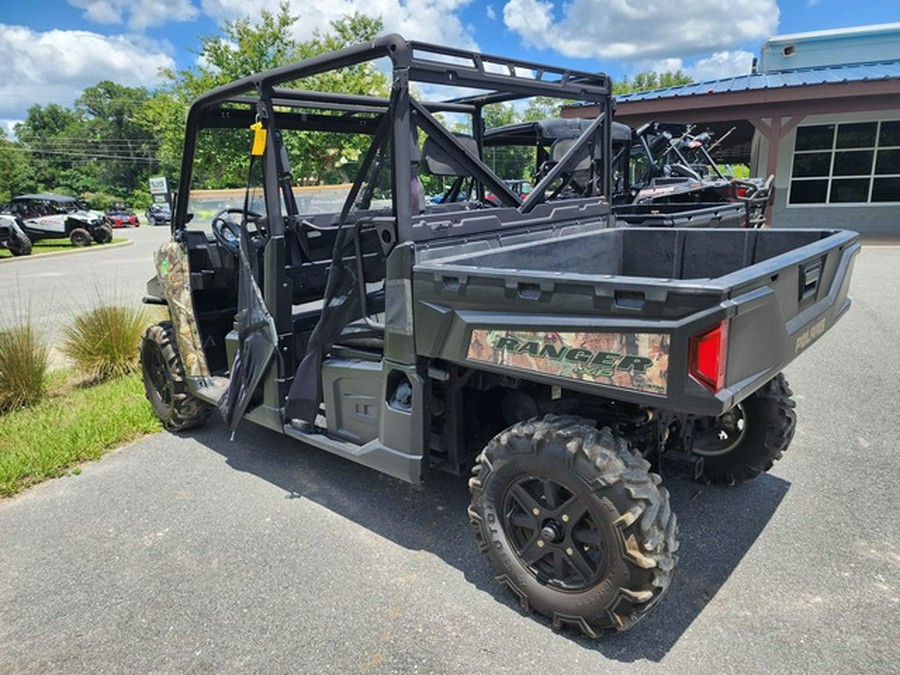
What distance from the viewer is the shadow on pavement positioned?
254 centimetres

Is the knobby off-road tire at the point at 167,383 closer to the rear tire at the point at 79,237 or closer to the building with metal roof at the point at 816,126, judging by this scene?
the building with metal roof at the point at 816,126

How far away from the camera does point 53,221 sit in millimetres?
23000

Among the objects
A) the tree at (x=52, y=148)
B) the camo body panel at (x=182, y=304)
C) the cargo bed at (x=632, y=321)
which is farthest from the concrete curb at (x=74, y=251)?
the tree at (x=52, y=148)

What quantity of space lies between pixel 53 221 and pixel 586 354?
25.8 meters

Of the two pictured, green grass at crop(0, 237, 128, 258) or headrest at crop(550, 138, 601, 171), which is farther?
green grass at crop(0, 237, 128, 258)

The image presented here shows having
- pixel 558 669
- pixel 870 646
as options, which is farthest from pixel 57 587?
pixel 870 646

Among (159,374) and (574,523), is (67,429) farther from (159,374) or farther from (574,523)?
(574,523)

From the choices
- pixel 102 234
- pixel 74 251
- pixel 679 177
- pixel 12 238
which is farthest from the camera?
pixel 102 234

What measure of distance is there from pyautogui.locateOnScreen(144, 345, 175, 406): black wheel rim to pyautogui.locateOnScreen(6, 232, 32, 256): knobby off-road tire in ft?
59.5

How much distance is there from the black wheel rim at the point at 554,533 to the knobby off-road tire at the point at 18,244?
2155 centimetres

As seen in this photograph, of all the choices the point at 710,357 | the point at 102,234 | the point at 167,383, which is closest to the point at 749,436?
the point at 710,357

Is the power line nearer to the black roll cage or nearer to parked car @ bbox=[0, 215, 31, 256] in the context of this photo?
parked car @ bbox=[0, 215, 31, 256]

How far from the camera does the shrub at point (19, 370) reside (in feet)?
→ 17.5

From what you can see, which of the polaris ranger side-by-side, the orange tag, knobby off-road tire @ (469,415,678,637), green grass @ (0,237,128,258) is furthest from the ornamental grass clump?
green grass @ (0,237,128,258)
